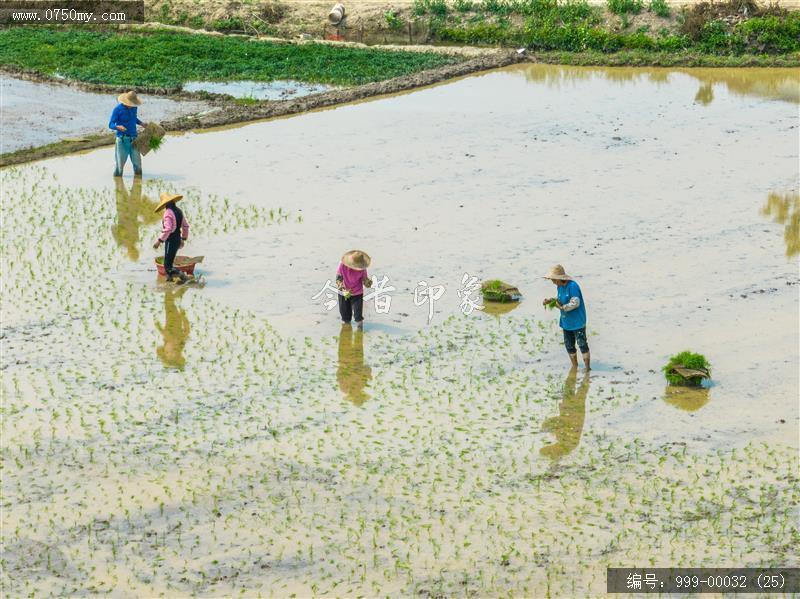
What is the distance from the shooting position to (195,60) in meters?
30.4

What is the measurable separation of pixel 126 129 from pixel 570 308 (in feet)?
31.7

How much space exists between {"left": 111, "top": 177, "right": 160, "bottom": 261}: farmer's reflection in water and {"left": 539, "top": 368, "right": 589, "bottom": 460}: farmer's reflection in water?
21.1 feet

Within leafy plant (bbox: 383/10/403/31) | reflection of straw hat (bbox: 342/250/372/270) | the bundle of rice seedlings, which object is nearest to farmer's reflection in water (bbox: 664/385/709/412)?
the bundle of rice seedlings

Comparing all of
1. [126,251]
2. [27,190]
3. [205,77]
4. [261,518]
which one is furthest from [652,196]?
[205,77]

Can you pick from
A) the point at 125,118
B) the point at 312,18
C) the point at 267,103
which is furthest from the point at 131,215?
the point at 312,18

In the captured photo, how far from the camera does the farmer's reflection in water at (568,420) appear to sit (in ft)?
36.0

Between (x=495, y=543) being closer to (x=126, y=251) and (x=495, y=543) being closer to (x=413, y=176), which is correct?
(x=126, y=251)

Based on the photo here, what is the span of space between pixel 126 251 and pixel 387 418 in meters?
6.07

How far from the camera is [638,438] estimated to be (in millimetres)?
11070

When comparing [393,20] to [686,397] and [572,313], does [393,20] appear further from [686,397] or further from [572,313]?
[686,397]

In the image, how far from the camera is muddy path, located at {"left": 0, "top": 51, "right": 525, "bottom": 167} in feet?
71.4

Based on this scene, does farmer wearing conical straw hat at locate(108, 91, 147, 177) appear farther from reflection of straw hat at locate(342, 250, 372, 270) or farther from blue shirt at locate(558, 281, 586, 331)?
blue shirt at locate(558, 281, 586, 331)

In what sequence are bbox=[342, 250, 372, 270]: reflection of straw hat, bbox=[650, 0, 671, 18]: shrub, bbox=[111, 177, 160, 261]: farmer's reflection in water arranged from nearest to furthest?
bbox=[342, 250, 372, 270]: reflection of straw hat < bbox=[111, 177, 160, 261]: farmer's reflection in water < bbox=[650, 0, 671, 18]: shrub

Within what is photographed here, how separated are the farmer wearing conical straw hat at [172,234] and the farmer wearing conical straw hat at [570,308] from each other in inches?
185
